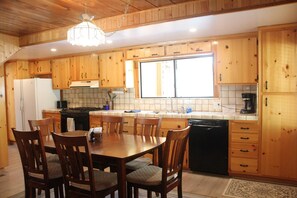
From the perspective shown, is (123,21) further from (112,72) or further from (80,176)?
(80,176)

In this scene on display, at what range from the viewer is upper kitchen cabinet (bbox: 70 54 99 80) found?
16.2ft

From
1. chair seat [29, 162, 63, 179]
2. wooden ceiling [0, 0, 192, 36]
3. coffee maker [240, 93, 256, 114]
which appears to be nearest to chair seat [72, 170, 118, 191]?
chair seat [29, 162, 63, 179]

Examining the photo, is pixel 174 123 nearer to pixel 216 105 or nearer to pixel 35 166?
pixel 216 105

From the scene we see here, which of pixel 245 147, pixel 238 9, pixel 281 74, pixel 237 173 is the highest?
pixel 238 9

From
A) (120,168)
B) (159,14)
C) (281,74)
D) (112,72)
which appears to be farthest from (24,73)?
(281,74)

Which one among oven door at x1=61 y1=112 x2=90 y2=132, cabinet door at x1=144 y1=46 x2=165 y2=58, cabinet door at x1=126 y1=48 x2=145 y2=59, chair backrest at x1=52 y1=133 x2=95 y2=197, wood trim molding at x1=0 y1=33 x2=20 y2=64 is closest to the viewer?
chair backrest at x1=52 y1=133 x2=95 y2=197

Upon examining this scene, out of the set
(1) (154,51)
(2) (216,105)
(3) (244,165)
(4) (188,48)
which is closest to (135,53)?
(1) (154,51)

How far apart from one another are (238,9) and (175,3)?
0.70 metres

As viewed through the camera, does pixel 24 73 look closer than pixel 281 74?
No

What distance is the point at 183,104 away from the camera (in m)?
4.34

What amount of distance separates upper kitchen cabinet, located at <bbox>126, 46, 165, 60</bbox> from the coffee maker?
1.53 m

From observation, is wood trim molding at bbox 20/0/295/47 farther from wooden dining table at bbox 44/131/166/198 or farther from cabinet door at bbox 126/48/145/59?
wooden dining table at bbox 44/131/166/198

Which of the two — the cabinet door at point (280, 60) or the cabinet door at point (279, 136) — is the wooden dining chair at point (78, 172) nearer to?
the cabinet door at point (279, 136)

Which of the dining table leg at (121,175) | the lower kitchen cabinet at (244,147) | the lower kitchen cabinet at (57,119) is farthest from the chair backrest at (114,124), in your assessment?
the lower kitchen cabinet at (57,119)
